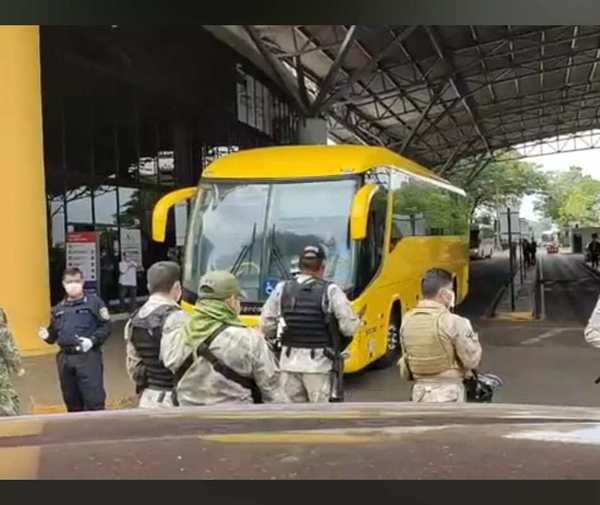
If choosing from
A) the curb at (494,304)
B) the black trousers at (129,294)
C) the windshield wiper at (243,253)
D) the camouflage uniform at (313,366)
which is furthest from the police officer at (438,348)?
the black trousers at (129,294)

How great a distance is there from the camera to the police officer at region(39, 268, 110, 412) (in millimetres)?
7078

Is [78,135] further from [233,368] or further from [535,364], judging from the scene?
[233,368]

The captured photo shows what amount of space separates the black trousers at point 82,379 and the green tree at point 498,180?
6406cm

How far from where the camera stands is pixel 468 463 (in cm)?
208

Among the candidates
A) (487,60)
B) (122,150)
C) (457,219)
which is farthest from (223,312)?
(487,60)

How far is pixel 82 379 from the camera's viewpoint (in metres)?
7.10

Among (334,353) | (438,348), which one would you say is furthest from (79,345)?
(438,348)

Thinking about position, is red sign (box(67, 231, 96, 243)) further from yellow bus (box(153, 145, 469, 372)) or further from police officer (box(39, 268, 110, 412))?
police officer (box(39, 268, 110, 412))

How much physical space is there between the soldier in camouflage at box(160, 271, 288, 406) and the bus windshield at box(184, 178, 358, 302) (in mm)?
6218

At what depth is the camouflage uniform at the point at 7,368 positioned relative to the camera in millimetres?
5371

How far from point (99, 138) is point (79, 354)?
15.3 metres

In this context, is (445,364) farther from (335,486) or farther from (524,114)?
(524,114)

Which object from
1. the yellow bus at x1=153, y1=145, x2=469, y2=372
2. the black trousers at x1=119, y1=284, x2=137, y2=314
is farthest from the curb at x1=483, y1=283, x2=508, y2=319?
the black trousers at x1=119, y1=284, x2=137, y2=314
